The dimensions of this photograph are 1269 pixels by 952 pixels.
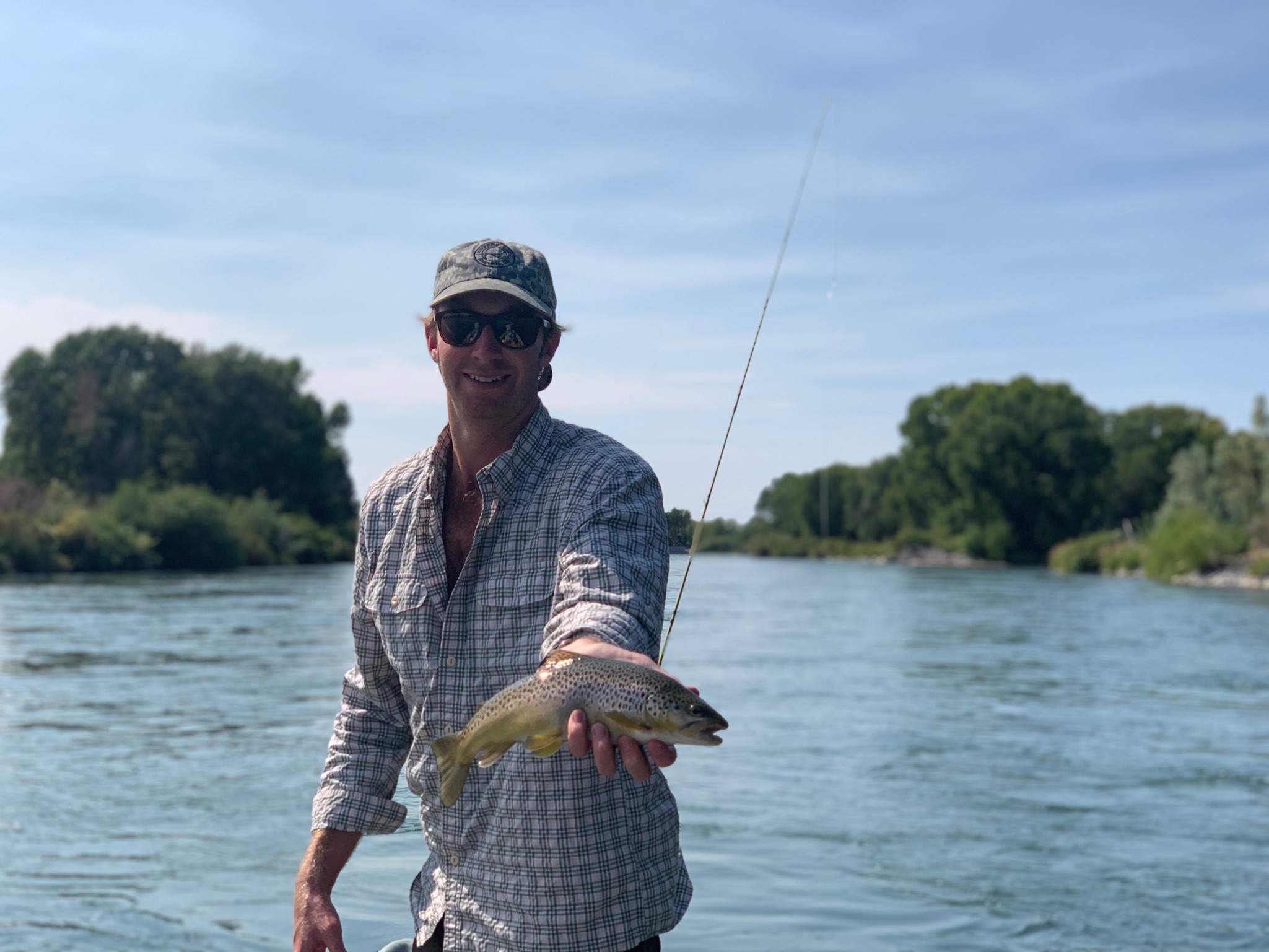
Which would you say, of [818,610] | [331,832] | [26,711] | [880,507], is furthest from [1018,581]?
Answer: [331,832]

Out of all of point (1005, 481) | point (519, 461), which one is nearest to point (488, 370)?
point (519, 461)

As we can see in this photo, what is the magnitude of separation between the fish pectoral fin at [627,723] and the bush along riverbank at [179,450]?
46059 mm

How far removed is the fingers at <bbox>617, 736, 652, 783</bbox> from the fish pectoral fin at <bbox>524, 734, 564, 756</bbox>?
13 cm

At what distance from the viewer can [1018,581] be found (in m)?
51.1

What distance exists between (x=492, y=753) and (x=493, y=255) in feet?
3.04

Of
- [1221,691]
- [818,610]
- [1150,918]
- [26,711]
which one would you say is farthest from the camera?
[818,610]

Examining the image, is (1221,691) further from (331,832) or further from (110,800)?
(331,832)

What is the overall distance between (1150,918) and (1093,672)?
12293mm

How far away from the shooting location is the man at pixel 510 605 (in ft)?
7.42

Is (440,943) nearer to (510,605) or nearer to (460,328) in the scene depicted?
(510,605)

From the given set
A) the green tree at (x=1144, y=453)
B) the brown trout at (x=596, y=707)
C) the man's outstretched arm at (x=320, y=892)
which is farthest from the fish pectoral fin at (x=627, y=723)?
the green tree at (x=1144, y=453)

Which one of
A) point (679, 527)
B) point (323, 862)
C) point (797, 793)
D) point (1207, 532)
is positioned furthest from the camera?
point (1207, 532)

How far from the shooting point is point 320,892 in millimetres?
2748

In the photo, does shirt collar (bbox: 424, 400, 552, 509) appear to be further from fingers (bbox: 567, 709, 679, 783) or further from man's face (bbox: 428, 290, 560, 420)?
fingers (bbox: 567, 709, 679, 783)
